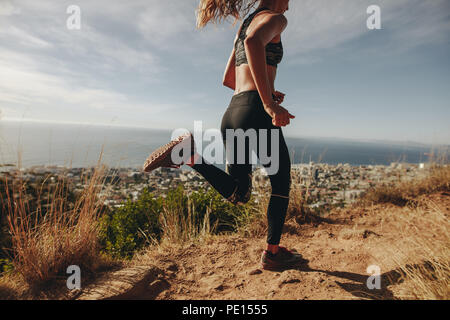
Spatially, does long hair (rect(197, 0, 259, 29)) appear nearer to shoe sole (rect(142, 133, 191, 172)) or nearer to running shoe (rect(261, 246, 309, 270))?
shoe sole (rect(142, 133, 191, 172))

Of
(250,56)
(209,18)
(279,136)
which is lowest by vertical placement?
(279,136)

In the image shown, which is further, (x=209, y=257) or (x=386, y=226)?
(x=386, y=226)

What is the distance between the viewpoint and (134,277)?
4.96ft

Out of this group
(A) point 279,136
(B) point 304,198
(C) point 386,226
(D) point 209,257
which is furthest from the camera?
(B) point 304,198

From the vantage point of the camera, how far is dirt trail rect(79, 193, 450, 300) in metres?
1.45

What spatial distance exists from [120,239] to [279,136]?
2.56 metres

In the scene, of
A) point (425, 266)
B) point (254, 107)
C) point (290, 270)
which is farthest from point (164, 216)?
point (425, 266)

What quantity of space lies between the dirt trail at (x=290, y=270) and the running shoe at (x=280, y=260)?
0.21 ft

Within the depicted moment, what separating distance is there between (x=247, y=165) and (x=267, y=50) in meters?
0.82

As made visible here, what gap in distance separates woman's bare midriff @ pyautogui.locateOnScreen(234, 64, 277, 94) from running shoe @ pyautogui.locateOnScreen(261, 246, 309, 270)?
→ 4.36ft

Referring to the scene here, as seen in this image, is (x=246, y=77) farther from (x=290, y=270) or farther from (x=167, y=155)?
(x=290, y=270)

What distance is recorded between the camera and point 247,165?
157 centimetres
